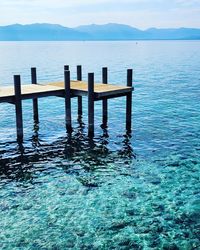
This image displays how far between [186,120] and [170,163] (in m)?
9.20

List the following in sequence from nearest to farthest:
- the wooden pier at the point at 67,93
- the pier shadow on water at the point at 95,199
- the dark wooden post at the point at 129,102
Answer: the pier shadow on water at the point at 95,199 → the wooden pier at the point at 67,93 → the dark wooden post at the point at 129,102

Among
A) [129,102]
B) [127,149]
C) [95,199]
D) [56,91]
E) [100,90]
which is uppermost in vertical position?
[100,90]

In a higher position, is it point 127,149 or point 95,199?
point 127,149

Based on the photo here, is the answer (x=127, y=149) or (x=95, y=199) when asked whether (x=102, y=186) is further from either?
(x=127, y=149)

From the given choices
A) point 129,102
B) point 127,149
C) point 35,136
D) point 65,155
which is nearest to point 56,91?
point 35,136

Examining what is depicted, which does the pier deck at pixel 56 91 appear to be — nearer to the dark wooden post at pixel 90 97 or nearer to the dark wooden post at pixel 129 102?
the dark wooden post at pixel 90 97

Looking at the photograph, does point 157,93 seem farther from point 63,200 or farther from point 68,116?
point 63,200

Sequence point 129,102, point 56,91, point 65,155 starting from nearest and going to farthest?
point 65,155 < point 56,91 < point 129,102

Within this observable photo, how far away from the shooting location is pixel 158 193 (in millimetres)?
13828

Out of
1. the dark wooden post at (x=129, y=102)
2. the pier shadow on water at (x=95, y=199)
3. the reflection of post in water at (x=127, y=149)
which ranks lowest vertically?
the pier shadow on water at (x=95, y=199)

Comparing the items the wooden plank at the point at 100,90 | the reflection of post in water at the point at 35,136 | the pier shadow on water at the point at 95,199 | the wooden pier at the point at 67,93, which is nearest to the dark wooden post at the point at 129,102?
the wooden pier at the point at 67,93

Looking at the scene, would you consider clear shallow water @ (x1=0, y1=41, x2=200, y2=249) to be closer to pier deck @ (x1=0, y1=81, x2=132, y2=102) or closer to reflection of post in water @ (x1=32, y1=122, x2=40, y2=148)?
reflection of post in water @ (x1=32, y1=122, x2=40, y2=148)

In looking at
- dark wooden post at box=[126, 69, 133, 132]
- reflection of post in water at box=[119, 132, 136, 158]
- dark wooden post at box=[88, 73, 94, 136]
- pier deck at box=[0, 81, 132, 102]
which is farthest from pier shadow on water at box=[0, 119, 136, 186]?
pier deck at box=[0, 81, 132, 102]

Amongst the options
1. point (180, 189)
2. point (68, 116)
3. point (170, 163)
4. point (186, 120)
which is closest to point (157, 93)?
point (186, 120)
